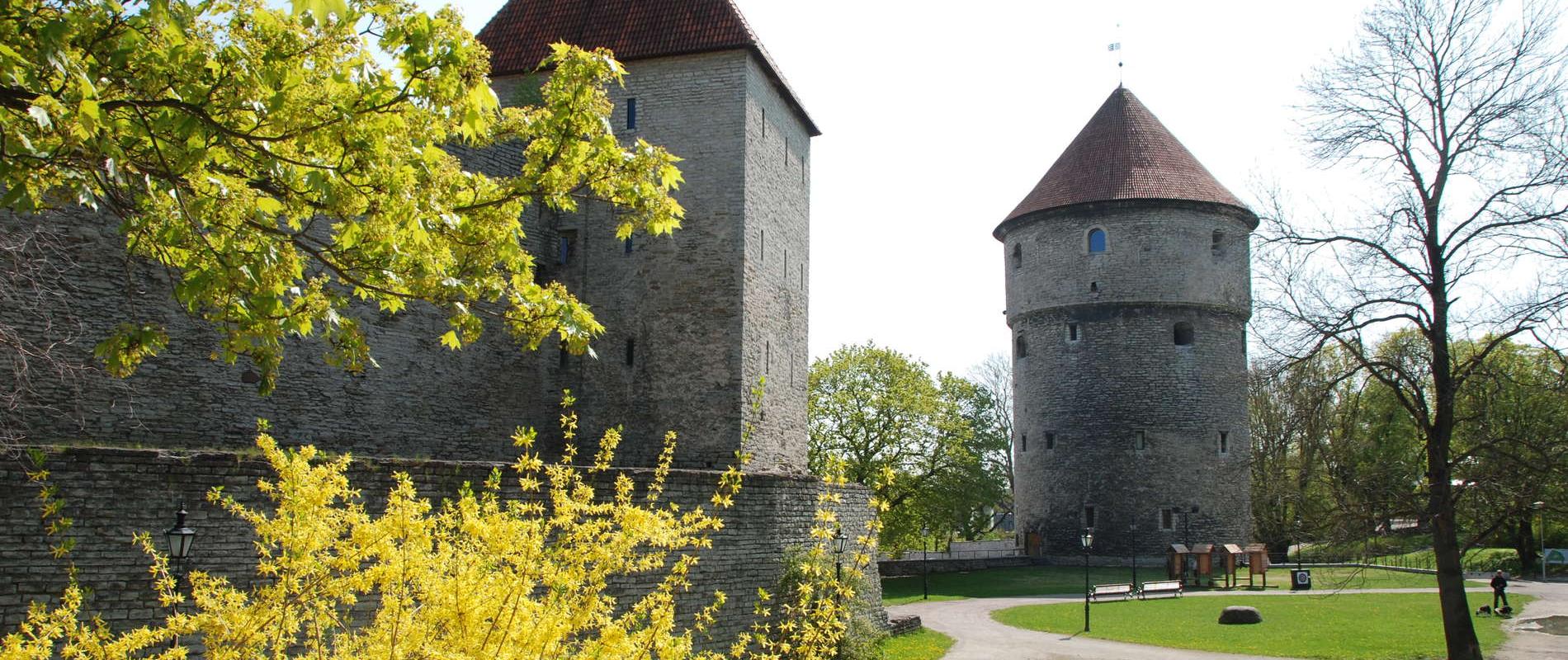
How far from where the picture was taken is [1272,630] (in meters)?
18.8

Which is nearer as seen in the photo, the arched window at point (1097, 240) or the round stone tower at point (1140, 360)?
the round stone tower at point (1140, 360)

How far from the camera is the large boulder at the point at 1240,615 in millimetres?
19750

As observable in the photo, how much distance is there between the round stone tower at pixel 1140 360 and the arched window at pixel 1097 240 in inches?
1.8

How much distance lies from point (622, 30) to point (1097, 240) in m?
19.8

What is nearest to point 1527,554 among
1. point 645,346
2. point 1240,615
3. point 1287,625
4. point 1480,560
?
point 1480,560

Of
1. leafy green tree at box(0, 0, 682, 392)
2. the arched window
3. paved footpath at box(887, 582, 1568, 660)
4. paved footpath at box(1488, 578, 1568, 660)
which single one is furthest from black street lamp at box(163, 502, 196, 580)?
the arched window

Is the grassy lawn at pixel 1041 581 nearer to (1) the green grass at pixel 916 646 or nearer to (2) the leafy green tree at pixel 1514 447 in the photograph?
(1) the green grass at pixel 916 646

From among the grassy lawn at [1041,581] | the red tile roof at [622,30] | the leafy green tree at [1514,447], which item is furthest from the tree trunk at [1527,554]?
the red tile roof at [622,30]

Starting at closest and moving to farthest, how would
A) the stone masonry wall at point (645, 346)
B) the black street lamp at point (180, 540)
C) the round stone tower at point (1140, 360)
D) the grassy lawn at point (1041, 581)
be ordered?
the black street lamp at point (180, 540)
the stone masonry wall at point (645, 346)
the grassy lawn at point (1041, 581)
the round stone tower at point (1140, 360)

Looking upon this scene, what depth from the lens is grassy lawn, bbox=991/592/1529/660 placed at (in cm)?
1659

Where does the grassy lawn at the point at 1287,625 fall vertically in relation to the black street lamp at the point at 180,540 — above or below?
below

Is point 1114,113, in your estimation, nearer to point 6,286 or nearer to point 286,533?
point 6,286

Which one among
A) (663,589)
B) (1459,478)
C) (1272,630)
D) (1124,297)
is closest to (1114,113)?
(1124,297)

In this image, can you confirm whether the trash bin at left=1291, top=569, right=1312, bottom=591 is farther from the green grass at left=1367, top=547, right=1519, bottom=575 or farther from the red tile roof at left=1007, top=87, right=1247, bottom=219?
the red tile roof at left=1007, top=87, right=1247, bottom=219
